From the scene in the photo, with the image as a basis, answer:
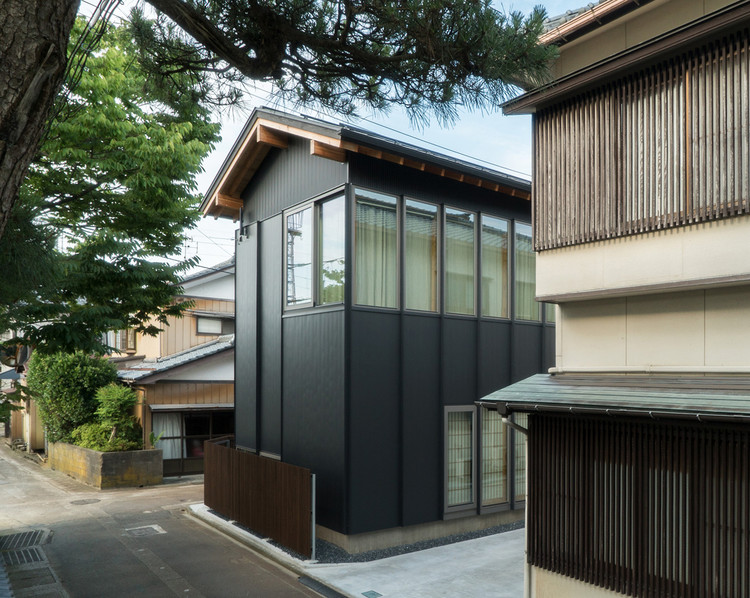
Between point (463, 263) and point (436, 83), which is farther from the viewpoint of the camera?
point (463, 263)

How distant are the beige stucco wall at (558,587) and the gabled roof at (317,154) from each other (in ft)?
21.6

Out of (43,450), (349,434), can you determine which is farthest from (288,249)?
(43,450)

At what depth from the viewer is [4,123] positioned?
301 cm

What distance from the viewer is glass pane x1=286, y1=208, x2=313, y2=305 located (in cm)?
1156

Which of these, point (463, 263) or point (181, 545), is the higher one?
point (463, 263)

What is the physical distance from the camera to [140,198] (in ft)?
39.4

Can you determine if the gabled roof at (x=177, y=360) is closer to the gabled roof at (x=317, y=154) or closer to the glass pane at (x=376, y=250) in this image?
the gabled roof at (x=317, y=154)

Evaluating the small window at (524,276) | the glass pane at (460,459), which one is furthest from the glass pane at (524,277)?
the glass pane at (460,459)

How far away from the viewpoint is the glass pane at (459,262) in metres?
11.9

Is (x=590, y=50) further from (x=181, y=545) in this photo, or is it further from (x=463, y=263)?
(x=181, y=545)

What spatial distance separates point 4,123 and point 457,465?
9992 mm

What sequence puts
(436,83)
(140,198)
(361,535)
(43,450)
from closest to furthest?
(436,83), (361,535), (140,198), (43,450)

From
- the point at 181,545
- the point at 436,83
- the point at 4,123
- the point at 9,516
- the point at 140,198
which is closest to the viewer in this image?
the point at 4,123

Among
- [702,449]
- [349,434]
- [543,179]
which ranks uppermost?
[543,179]
